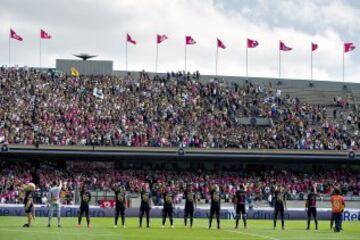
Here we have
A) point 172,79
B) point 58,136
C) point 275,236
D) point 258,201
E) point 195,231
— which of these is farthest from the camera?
point 172,79

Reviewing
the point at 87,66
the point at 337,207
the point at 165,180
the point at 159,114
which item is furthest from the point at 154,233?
the point at 87,66

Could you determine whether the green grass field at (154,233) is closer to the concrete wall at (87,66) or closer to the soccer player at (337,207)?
the soccer player at (337,207)

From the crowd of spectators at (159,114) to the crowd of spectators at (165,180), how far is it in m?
2.49

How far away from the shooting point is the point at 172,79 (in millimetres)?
74250

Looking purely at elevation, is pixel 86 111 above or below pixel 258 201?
above

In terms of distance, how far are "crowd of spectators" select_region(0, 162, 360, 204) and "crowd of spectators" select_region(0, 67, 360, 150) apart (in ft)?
8.17

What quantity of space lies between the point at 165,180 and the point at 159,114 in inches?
290

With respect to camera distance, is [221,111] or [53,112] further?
[221,111]

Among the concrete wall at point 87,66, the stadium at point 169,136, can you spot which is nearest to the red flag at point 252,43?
the stadium at point 169,136

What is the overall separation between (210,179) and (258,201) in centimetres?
763

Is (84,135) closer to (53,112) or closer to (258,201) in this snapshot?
(53,112)

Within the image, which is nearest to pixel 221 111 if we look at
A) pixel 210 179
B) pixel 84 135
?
pixel 210 179

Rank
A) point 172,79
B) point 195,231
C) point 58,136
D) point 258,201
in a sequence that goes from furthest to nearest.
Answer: point 172,79, point 58,136, point 258,201, point 195,231

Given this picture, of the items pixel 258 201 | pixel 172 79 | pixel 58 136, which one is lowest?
pixel 258 201
